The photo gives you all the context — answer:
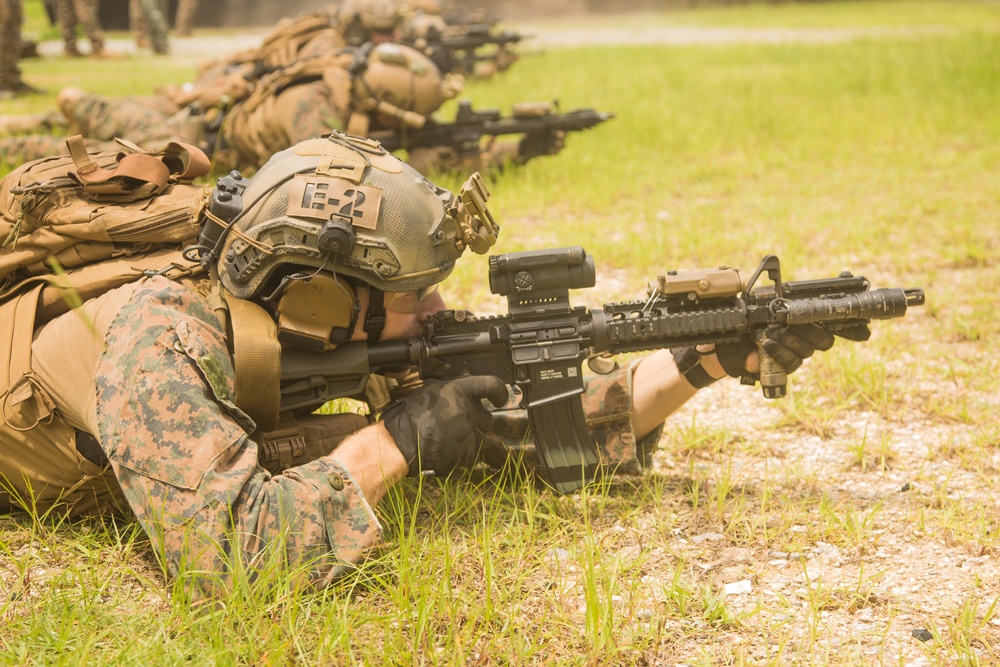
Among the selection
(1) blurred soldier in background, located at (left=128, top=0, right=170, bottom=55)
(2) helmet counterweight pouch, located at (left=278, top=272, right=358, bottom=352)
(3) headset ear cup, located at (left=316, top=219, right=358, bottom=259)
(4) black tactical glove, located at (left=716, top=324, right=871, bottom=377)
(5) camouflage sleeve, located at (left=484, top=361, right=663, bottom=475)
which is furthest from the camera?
(1) blurred soldier in background, located at (left=128, top=0, right=170, bottom=55)

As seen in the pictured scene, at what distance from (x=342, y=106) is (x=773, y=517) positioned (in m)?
4.93

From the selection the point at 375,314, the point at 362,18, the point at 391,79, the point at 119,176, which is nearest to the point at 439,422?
the point at 375,314

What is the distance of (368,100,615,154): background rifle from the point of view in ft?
26.2

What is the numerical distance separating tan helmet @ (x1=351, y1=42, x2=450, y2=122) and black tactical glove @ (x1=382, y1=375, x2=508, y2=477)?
472cm

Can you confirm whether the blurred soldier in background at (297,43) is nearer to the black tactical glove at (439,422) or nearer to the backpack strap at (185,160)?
the backpack strap at (185,160)

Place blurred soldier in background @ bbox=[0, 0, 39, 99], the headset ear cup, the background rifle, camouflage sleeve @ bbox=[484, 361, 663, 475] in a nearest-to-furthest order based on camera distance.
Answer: the headset ear cup
camouflage sleeve @ bbox=[484, 361, 663, 475]
the background rifle
blurred soldier in background @ bbox=[0, 0, 39, 99]

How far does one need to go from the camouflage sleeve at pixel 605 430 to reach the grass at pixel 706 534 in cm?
13

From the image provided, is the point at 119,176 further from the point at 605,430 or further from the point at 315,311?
the point at 605,430

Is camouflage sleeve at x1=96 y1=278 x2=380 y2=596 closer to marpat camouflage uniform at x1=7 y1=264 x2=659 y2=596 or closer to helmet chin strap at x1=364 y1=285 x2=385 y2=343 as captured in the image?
marpat camouflage uniform at x1=7 y1=264 x2=659 y2=596

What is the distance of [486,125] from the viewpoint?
811cm

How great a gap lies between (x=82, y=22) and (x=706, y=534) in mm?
17357

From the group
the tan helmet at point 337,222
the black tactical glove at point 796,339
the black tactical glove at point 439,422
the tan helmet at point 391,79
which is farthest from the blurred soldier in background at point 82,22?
the black tactical glove at point 796,339

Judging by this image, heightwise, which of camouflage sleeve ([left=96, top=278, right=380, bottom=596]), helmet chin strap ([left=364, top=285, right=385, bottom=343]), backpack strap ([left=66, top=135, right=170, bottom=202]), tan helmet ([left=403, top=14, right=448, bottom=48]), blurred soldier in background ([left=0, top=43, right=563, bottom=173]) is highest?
tan helmet ([left=403, top=14, right=448, bottom=48])

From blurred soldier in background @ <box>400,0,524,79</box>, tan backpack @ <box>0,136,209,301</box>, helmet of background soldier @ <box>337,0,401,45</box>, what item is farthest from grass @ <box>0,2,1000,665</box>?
blurred soldier in background @ <box>400,0,524,79</box>
